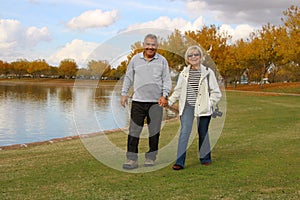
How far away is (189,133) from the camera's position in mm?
5965

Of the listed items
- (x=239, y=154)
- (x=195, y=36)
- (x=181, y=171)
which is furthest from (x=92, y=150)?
(x=195, y=36)

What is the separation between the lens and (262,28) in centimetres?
5234

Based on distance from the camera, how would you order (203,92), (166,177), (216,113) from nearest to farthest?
(166,177), (203,92), (216,113)

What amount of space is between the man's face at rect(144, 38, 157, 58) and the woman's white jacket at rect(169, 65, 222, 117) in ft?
2.02

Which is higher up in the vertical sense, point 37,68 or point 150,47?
point 37,68

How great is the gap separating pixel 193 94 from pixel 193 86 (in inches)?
4.9

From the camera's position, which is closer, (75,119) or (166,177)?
(166,177)

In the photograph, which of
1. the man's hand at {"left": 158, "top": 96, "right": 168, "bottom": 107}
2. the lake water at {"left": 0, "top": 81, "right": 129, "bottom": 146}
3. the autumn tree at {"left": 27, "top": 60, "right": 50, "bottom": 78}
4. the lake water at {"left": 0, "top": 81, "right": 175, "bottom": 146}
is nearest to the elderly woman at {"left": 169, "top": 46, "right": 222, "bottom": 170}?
the man's hand at {"left": 158, "top": 96, "right": 168, "bottom": 107}

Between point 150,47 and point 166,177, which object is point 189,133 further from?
point 150,47

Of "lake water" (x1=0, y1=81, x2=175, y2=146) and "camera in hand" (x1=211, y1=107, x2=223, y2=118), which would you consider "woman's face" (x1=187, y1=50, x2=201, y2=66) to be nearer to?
"camera in hand" (x1=211, y1=107, x2=223, y2=118)

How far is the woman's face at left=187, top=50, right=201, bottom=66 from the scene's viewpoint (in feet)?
19.1

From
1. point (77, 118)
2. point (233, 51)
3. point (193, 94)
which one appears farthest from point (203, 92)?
point (233, 51)

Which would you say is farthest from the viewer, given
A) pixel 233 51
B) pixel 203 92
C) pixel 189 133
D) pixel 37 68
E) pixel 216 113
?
pixel 37 68

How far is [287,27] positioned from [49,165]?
34.2m
